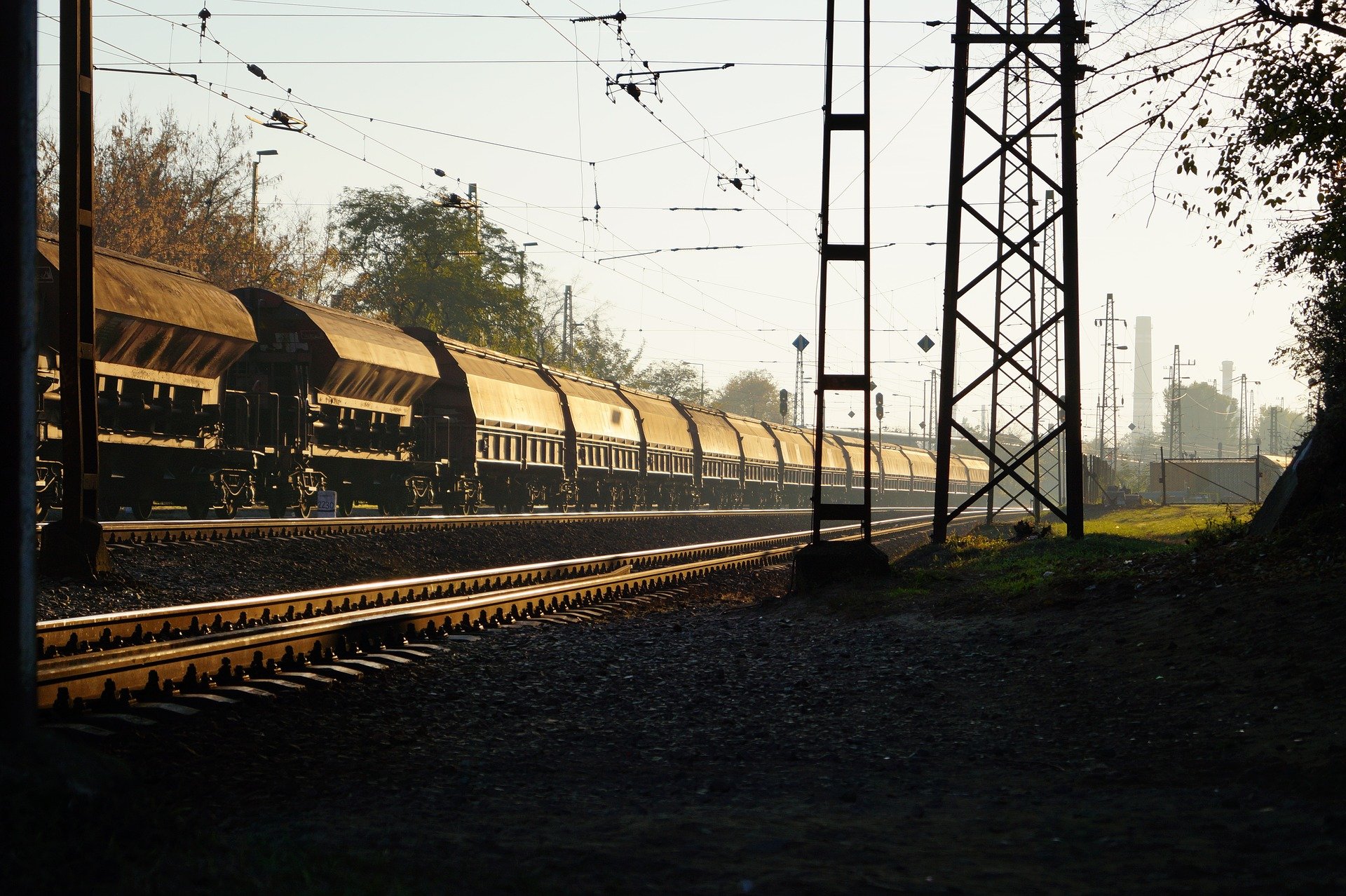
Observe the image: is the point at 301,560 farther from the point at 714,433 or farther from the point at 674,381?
the point at 674,381

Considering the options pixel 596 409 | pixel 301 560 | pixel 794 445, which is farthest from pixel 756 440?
pixel 301 560

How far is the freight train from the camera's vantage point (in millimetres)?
18156

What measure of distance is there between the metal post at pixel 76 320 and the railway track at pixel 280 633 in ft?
8.45

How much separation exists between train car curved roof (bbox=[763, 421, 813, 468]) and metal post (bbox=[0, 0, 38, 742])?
51286 millimetres

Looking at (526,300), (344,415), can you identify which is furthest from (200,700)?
(526,300)

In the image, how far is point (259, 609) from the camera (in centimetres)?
1140

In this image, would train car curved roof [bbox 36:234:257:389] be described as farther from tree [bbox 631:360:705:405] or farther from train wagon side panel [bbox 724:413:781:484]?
tree [bbox 631:360:705:405]

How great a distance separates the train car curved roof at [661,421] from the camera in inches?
1603

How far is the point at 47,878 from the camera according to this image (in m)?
3.75

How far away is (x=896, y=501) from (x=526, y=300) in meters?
26.8

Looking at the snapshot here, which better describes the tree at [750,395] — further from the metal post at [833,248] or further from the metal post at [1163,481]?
the metal post at [833,248]

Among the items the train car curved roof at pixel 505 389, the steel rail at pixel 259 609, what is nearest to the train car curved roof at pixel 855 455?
the train car curved roof at pixel 505 389

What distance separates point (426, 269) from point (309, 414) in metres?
48.4

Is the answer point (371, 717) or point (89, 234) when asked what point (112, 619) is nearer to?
point (371, 717)
